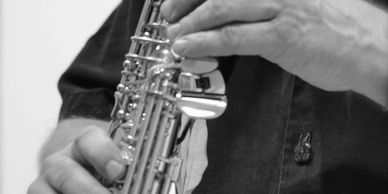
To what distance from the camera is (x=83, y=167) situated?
69 centimetres

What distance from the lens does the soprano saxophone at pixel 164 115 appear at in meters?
0.59

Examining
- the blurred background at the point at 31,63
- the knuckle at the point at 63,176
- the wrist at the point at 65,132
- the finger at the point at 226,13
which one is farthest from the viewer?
the blurred background at the point at 31,63

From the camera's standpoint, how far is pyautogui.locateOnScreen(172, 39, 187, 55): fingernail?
1.87 feet

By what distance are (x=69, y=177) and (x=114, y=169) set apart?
9cm

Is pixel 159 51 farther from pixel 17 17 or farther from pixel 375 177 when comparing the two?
pixel 17 17

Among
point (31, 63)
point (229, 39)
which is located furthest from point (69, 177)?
point (31, 63)

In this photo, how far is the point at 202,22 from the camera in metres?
0.56

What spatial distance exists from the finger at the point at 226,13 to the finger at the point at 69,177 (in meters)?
0.20

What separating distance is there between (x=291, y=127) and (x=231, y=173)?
11 cm

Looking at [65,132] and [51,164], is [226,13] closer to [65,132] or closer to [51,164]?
[51,164]

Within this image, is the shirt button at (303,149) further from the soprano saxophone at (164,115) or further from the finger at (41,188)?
the finger at (41,188)

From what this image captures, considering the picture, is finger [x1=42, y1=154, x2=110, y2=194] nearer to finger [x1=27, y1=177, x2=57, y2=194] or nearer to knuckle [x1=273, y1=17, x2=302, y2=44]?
finger [x1=27, y1=177, x2=57, y2=194]

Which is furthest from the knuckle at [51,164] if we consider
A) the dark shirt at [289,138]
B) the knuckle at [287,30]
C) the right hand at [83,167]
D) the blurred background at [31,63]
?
the blurred background at [31,63]

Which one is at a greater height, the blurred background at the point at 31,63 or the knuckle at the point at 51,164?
the knuckle at the point at 51,164
